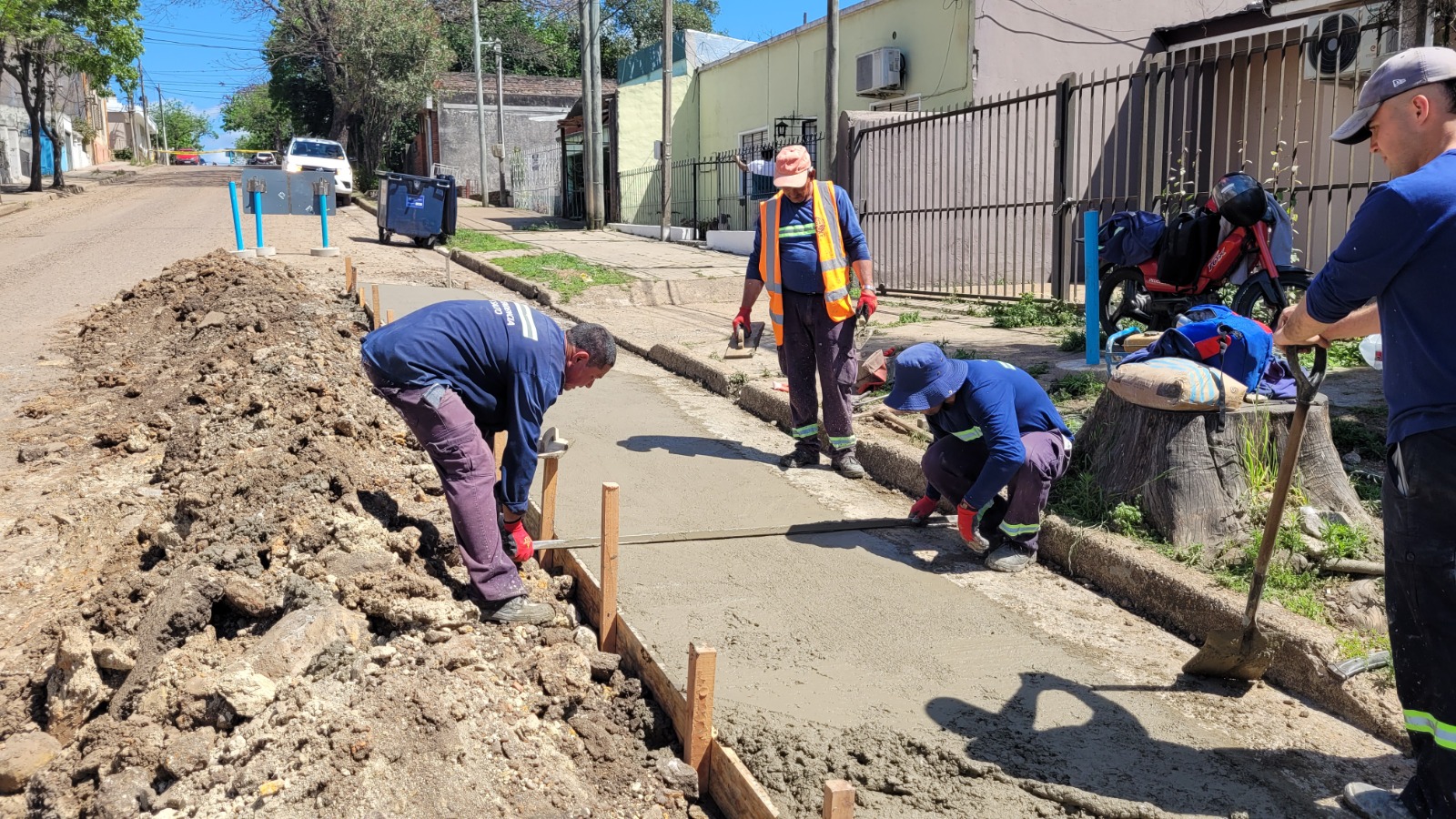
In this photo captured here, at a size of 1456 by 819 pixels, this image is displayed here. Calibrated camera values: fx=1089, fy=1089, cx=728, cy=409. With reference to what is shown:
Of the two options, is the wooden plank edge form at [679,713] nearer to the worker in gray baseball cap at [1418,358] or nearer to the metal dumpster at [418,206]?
the worker in gray baseball cap at [1418,358]

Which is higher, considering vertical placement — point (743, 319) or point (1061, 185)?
point (1061, 185)

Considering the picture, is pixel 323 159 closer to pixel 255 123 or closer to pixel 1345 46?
pixel 1345 46

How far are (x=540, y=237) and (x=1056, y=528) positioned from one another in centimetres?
1714

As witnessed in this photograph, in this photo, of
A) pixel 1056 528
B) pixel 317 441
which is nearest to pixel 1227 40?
pixel 1056 528

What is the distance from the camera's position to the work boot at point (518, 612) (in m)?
3.91

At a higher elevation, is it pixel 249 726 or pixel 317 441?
pixel 317 441

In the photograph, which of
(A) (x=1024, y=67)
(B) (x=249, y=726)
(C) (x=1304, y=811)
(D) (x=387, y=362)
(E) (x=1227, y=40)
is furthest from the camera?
(A) (x=1024, y=67)

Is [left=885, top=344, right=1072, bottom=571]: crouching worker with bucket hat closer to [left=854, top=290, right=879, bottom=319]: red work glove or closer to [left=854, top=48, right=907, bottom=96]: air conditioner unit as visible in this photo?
[left=854, top=290, right=879, bottom=319]: red work glove

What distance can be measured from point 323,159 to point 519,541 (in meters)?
25.8

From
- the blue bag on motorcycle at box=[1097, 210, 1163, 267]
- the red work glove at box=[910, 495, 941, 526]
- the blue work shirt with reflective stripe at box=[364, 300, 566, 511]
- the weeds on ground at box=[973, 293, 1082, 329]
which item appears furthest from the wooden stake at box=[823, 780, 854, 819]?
the weeds on ground at box=[973, 293, 1082, 329]

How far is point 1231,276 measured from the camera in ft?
23.6

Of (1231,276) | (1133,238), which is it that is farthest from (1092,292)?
(1231,276)

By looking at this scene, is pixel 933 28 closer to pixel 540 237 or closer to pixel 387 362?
pixel 540 237

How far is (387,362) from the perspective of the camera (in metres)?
3.98
